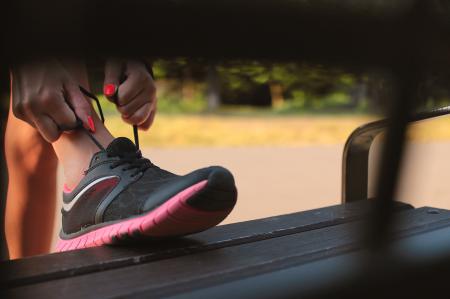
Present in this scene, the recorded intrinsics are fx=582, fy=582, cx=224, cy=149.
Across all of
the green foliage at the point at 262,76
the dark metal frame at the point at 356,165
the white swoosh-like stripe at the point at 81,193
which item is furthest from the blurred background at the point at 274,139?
the white swoosh-like stripe at the point at 81,193

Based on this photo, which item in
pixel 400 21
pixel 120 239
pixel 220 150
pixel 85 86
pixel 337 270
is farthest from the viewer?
pixel 220 150

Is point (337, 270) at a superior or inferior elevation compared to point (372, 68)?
inferior

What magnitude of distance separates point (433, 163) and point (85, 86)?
4.73 m

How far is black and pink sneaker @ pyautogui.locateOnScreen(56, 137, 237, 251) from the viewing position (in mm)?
970

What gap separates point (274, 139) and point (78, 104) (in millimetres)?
6321

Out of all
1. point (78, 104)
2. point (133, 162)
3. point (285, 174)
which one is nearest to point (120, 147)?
point (133, 162)

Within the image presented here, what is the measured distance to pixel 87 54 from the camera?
27 centimetres

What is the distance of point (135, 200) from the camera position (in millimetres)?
1135

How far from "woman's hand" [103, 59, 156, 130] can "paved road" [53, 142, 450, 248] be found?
1.60 meters

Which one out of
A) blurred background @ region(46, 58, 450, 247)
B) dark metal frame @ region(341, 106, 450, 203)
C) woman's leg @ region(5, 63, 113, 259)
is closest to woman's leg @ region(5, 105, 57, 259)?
woman's leg @ region(5, 63, 113, 259)

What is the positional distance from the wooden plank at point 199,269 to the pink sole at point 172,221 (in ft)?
0.19

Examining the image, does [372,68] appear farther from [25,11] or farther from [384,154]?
[25,11]

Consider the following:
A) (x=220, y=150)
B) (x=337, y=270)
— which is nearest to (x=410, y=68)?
(x=337, y=270)

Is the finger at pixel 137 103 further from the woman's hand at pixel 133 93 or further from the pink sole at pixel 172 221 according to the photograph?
the pink sole at pixel 172 221
